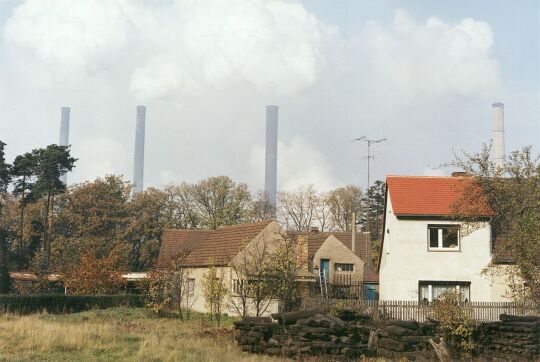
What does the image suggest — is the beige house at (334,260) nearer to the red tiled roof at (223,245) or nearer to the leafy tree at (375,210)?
the red tiled roof at (223,245)

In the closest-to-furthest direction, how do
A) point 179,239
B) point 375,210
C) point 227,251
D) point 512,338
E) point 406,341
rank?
point 406,341
point 512,338
point 227,251
point 179,239
point 375,210

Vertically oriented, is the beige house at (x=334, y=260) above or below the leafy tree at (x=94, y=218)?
below

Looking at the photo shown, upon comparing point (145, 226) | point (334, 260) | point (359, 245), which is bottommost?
point (334, 260)

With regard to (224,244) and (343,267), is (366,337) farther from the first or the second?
(343,267)

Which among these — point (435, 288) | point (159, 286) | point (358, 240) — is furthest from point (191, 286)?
point (358, 240)

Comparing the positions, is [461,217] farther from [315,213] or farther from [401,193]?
[315,213]

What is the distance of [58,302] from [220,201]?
132ft

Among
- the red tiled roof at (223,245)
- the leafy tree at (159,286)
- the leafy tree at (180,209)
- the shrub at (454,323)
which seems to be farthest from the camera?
the leafy tree at (180,209)

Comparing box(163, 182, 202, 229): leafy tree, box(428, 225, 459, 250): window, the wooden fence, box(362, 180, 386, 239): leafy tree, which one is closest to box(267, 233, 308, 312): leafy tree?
the wooden fence

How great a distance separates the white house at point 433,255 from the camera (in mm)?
35875

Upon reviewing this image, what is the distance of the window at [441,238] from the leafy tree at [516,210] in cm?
669

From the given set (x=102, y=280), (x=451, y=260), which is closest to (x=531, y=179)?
(x=451, y=260)

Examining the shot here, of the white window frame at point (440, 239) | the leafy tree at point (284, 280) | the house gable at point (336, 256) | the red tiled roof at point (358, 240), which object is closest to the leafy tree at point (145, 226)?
the red tiled roof at point (358, 240)

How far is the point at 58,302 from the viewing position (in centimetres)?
4062
